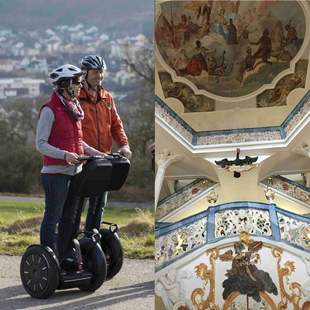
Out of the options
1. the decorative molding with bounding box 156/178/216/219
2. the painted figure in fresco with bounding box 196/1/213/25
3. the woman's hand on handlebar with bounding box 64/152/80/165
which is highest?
the painted figure in fresco with bounding box 196/1/213/25

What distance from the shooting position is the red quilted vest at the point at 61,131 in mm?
8523

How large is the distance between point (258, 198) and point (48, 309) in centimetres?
261

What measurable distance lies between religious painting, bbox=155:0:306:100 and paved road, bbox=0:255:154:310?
266 cm

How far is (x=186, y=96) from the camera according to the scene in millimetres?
6043

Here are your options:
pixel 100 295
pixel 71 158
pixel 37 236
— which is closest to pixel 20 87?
pixel 37 236

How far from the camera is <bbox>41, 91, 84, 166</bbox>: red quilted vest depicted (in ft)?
28.0

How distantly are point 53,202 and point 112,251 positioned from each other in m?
1.04

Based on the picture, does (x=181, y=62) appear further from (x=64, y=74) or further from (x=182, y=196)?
(x=64, y=74)

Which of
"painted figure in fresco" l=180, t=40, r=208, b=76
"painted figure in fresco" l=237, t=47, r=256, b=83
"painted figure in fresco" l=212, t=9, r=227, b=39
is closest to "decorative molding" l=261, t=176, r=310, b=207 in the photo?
"painted figure in fresco" l=237, t=47, r=256, b=83

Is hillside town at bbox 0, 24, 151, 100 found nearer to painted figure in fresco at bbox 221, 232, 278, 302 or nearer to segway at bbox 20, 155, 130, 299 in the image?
segway at bbox 20, 155, 130, 299

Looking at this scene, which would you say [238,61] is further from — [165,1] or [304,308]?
[304,308]

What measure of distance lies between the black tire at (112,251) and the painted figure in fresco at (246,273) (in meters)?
3.37

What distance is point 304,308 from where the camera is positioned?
5918mm

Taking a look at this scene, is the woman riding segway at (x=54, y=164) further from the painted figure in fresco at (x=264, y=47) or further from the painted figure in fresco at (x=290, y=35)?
the painted figure in fresco at (x=290, y=35)
